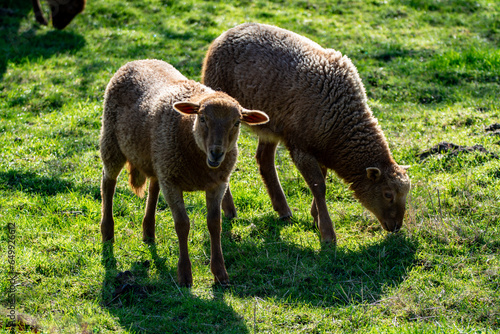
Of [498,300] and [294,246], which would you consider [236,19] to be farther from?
[498,300]

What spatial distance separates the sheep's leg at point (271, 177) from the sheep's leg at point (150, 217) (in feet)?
4.78

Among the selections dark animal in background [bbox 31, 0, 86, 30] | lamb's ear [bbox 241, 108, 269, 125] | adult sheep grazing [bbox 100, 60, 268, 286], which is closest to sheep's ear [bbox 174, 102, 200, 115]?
adult sheep grazing [bbox 100, 60, 268, 286]

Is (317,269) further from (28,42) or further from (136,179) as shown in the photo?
(28,42)

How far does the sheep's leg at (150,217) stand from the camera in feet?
19.2

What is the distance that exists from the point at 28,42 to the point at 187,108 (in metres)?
7.10

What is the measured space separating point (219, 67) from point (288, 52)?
879mm

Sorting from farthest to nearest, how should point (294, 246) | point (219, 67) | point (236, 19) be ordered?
1. point (236, 19)
2. point (219, 67)
3. point (294, 246)

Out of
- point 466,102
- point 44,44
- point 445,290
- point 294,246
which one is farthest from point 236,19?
point 445,290

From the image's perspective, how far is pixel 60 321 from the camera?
4.29 metres

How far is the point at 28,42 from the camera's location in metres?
10.6

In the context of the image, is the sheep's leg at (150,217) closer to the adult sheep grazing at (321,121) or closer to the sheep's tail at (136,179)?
the sheep's tail at (136,179)

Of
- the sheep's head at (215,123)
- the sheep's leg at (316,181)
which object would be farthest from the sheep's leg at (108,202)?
the sheep's leg at (316,181)

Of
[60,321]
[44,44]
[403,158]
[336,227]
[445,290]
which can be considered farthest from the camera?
[44,44]

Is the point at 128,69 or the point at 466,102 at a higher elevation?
the point at 128,69
